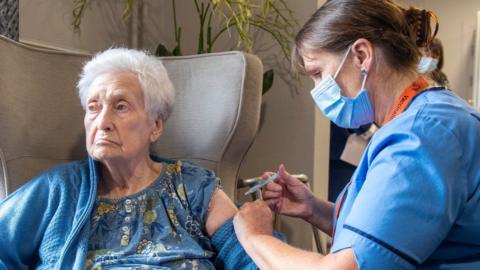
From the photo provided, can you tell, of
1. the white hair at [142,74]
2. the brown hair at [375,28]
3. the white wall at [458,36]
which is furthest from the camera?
the white wall at [458,36]

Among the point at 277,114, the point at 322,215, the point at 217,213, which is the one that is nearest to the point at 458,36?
the point at 277,114

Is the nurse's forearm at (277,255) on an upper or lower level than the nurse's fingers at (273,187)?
upper

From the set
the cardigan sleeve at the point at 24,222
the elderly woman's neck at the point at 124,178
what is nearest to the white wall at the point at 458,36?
the elderly woman's neck at the point at 124,178

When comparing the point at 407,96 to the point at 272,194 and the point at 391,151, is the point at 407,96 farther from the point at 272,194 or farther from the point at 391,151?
the point at 272,194

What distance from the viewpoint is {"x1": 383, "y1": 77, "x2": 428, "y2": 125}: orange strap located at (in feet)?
3.25

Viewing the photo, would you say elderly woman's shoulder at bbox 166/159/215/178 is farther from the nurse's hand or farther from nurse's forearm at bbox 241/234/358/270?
nurse's forearm at bbox 241/234/358/270

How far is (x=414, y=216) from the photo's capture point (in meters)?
0.80

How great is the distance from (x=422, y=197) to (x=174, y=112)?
3.38 ft

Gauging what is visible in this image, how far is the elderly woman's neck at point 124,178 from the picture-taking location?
1386 mm

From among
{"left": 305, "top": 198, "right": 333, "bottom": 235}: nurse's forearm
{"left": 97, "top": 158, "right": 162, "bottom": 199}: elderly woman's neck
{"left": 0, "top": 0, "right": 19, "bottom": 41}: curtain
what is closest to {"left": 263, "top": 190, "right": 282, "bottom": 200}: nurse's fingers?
{"left": 305, "top": 198, "right": 333, "bottom": 235}: nurse's forearm

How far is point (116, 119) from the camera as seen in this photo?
1339 millimetres

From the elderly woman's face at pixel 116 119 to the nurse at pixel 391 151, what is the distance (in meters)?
0.39

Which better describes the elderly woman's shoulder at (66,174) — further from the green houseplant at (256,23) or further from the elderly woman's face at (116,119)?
the green houseplant at (256,23)

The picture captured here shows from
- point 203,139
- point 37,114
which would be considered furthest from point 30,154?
point 203,139
